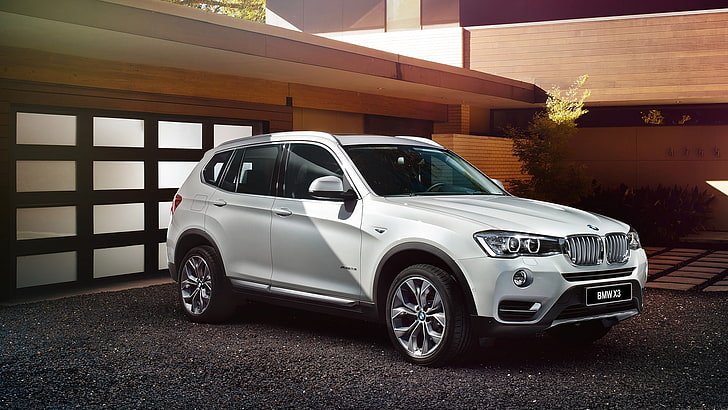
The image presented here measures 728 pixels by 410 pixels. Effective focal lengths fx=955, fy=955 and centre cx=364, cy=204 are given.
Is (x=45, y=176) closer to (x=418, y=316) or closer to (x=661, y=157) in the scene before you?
(x=418, y=316)

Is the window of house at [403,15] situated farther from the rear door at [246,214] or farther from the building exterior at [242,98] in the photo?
the rear door at [246,214]

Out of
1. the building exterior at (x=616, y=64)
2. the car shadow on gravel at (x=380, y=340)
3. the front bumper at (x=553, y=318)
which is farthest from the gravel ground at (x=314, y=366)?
the building exterior at (x=616, y=64)

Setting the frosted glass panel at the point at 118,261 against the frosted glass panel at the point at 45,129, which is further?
the frosted glass panel at the point at 118,261

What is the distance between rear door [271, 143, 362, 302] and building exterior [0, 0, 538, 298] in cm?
287

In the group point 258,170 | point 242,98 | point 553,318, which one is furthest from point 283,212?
point 242,98

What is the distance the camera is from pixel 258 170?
28.6 ft

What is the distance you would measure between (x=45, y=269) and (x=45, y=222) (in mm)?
561

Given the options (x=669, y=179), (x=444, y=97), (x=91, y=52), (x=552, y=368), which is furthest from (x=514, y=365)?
(x=669, y=179)

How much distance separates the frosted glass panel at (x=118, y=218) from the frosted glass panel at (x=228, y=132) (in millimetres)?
1701

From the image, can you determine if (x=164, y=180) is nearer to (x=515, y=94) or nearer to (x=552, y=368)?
(x=552, y=368)

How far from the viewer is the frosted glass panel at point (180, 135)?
13.0 meters

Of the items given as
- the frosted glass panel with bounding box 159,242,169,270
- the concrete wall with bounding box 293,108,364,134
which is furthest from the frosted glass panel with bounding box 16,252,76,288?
the concrete wall with bounding box 293,108,364,134

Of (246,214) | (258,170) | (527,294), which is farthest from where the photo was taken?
(258,170)

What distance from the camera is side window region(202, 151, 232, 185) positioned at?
9.20 meters
